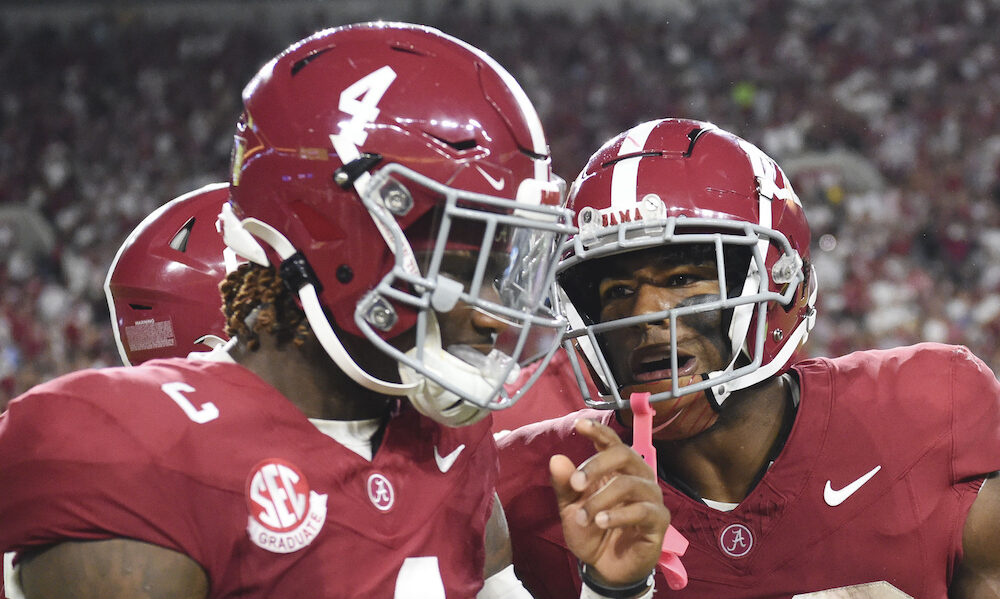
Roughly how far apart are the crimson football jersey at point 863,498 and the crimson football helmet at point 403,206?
0.80 meters

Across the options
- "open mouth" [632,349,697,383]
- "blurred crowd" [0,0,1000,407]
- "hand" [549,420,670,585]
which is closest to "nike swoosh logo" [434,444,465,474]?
"hand" [549,420,670,585]

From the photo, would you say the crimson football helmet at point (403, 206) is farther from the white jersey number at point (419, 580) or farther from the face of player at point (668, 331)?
the face of player at point (668, 331)

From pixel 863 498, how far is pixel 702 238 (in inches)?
26.1

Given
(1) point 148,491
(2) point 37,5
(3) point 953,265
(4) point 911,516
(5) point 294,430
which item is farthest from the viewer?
(2) point 37,5

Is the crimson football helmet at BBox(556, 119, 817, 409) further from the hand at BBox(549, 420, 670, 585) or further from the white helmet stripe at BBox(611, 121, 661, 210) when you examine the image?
the hand at BBox(549, 420, 670, 585)

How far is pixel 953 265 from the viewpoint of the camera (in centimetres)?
1000

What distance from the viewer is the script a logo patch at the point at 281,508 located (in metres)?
1.52

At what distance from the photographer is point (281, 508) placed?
1539mm

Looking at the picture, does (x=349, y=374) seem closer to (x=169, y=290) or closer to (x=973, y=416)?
(x=169, y=290)

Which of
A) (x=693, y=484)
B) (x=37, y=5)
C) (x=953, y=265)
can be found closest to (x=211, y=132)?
(x=37, y=5)

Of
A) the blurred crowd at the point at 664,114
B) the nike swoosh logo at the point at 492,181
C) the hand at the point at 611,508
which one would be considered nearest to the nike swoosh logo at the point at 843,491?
the hand at the point at 611,508

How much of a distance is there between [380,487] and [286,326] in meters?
0.30

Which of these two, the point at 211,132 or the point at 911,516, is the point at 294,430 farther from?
the point at 211,132

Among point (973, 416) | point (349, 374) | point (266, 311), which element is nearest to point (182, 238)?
point (266, 311)
